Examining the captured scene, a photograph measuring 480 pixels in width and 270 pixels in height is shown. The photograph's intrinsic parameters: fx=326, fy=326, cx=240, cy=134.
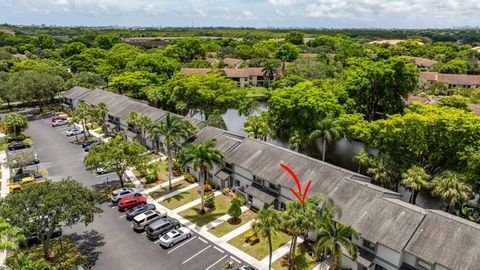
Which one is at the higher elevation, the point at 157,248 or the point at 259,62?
the point at 259,62

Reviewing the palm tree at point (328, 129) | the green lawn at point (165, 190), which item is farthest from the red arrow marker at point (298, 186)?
the green lawn at point (165, 190)

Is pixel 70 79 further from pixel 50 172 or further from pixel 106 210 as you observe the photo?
pixel 106 210

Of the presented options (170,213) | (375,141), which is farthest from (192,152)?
(375,141)

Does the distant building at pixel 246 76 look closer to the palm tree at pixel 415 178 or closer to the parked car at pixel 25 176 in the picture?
the parked car at pixel 25 176

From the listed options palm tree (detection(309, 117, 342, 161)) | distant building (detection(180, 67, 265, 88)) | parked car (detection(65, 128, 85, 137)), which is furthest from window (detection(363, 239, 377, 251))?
distant building (detection(180, 67, 265, 88))

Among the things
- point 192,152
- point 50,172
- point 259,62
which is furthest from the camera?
point 259,62

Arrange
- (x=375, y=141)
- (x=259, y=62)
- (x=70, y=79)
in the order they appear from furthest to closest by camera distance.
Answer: (x=259, y=62) < (x=70, y=79) < (x=375, y=141)

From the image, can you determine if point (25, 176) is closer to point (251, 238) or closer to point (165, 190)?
point (165, 190)
